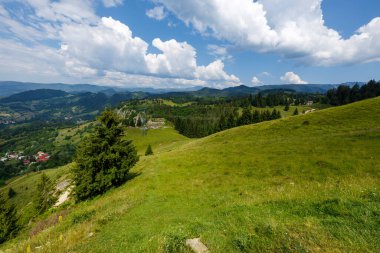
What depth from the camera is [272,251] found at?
7660 millimetres

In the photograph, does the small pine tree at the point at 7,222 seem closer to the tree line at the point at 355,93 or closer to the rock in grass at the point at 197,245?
the rock in grass at the point at 197,245

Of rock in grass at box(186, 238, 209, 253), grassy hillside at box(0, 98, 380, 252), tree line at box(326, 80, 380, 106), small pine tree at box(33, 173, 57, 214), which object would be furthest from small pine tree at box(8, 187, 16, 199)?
tree line at box(326, 80, 380, 106)

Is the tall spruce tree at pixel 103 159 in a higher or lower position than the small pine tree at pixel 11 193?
higher

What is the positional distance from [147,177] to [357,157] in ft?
96.0

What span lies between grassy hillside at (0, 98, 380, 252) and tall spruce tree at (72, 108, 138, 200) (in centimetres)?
392

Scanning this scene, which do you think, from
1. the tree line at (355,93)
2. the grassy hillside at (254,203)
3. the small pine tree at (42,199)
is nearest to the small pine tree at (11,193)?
the small pine tree at (42,199)

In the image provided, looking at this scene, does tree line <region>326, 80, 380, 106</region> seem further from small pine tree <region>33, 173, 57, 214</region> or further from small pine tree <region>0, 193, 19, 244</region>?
small pine tree <region>0, 193, 19, 244</region>

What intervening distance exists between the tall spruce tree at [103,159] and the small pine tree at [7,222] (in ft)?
53.7

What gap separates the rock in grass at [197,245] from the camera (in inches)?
337

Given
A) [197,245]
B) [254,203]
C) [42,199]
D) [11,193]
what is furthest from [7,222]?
[11,193]

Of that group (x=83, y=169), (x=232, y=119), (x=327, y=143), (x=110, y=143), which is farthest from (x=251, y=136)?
(x=232, y=119)

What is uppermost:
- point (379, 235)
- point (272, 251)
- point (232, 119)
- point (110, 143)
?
point (379, 235)

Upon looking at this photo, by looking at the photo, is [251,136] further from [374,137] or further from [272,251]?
[272,251]

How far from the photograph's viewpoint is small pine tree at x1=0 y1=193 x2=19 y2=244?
114 ft
